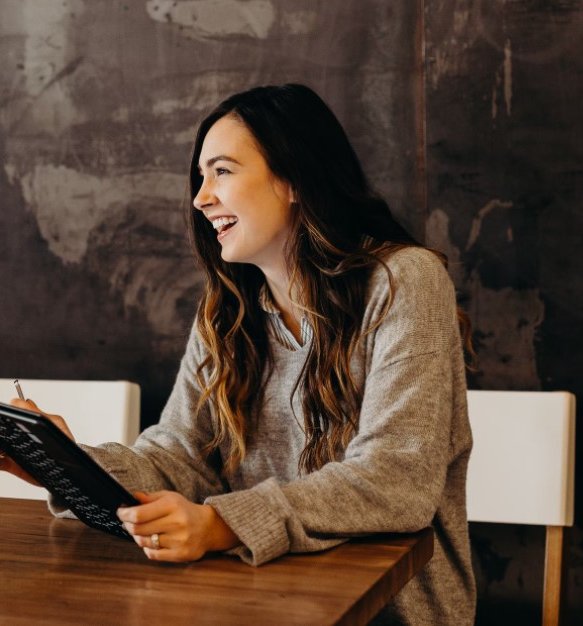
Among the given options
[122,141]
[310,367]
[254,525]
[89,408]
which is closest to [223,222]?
[310,367]

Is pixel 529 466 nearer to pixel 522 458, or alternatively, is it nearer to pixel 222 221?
pixel 522 458

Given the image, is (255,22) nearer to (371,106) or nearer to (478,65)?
(371,106)

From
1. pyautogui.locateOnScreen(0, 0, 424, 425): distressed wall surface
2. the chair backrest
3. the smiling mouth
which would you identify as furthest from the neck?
pyautogui.locateOnScreen(0, 0, 424, 425): distressed wall surface

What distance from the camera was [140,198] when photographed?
2434 mm

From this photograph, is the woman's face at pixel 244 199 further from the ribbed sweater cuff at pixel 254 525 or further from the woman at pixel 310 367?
the ribbed sweater cuff at pixel 254 525

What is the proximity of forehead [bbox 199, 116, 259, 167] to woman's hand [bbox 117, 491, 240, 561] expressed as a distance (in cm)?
73

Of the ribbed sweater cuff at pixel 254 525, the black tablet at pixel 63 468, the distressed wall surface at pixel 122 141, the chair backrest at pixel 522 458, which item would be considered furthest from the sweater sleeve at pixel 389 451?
the distressed wall surface at pixel 122 141

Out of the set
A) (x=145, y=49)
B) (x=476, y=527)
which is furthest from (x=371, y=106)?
(x=476, y=527)

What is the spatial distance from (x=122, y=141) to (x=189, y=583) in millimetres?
1693

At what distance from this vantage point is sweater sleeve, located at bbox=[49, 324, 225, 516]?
1341 mm

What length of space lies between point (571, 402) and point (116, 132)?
1374 millimetres

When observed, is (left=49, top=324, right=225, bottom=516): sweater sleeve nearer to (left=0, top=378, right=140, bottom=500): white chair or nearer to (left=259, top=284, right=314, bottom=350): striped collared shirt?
(left=259, top=284, right=314, bottom=350): striped collared shirt

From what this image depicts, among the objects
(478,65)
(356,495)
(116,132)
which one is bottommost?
(356,495)

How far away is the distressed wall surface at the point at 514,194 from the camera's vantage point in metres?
2.08
